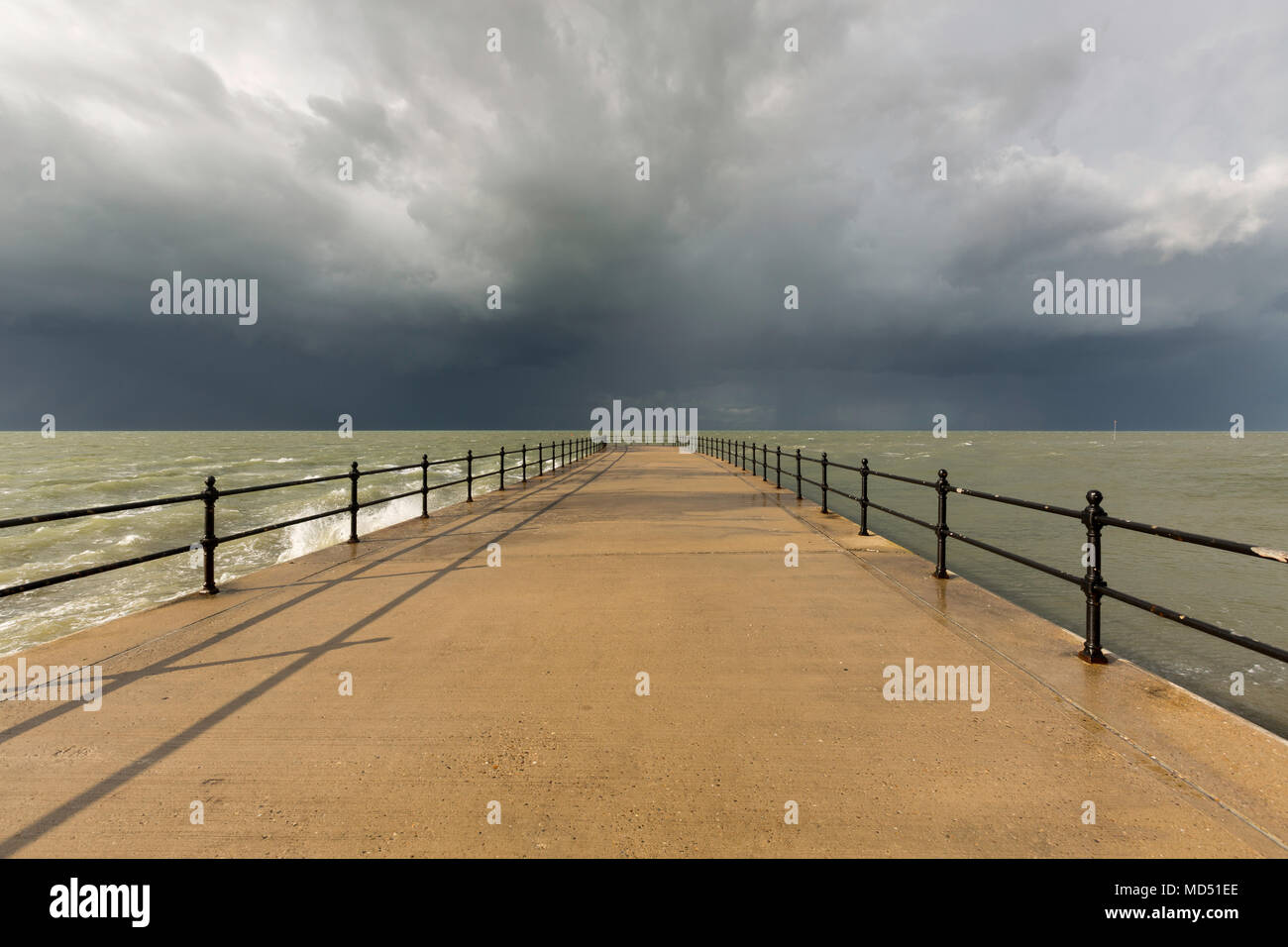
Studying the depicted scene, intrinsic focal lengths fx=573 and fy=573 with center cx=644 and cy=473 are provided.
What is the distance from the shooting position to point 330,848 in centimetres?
219

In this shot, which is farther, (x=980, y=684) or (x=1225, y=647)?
(x=1225, y=647)

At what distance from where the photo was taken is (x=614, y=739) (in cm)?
295

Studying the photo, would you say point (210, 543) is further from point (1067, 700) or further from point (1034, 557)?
point (1034, 557)

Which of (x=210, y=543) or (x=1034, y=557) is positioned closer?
(x=210, y=543)

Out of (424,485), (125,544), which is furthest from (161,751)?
(125,544)

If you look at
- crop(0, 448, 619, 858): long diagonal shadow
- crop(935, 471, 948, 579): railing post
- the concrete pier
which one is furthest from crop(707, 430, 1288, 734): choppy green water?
crop(0, 448, 619, 858): long diagonal shadow

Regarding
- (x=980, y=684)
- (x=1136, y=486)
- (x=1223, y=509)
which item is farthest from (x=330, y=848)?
(x=1136, y=486)

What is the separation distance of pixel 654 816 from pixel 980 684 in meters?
2.44

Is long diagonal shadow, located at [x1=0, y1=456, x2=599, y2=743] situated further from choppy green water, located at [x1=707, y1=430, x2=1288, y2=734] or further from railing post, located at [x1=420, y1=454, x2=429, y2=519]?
choppy green water, located at [x1=707, y1=430, x2=1288, y2=734]

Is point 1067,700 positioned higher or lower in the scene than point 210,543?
lower

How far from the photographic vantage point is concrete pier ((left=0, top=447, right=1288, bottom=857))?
2258mm

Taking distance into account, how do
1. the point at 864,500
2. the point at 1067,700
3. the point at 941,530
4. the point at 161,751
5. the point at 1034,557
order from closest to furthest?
the point at 161,751, the point at 1067,700, the point at 941,530, the point at 864,500, the point at 1034,557

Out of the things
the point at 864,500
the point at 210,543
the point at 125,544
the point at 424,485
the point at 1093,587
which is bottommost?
the point at 125,544
